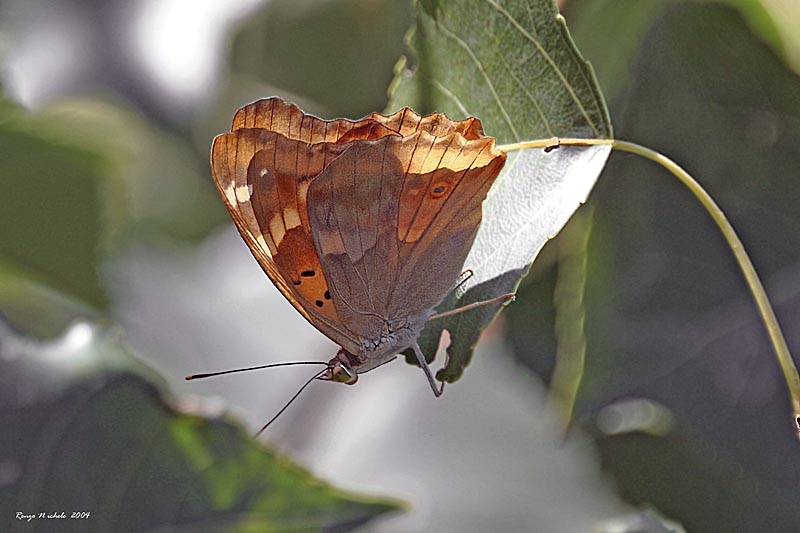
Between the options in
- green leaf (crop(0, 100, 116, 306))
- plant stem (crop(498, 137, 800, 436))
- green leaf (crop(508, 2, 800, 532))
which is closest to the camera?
plant stem (crop(498, 137, 800, 436))

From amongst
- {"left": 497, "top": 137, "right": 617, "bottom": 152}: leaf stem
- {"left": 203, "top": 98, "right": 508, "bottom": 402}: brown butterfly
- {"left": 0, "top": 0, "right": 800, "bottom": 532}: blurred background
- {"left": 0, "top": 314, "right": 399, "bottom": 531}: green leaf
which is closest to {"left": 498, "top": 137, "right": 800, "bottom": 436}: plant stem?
{"left": 497, "top": 137, "right": 617, "bottom": 152}: leaf stem

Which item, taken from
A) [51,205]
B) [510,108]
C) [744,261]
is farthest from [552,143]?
[51,205]

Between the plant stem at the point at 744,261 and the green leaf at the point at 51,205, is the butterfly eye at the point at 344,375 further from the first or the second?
the green leaf at the point at 51,205

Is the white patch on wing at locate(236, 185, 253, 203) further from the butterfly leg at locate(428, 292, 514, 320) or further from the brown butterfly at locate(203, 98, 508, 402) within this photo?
the butterfly leg at locate(428, 292, 514, 320)

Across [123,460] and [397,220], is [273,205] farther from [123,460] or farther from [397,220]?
[123,460]

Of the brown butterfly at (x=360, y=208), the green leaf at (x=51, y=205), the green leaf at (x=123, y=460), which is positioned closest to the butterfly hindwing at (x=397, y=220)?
the brown butterfly at (x=360, y=208)

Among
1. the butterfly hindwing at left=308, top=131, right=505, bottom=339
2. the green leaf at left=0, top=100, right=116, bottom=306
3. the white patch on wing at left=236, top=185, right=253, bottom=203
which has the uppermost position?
the green leaf at left=0, top=100, right=116, bottom=306

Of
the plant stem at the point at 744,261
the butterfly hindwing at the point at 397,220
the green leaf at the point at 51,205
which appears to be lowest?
the plant stem at the point at 744,261
